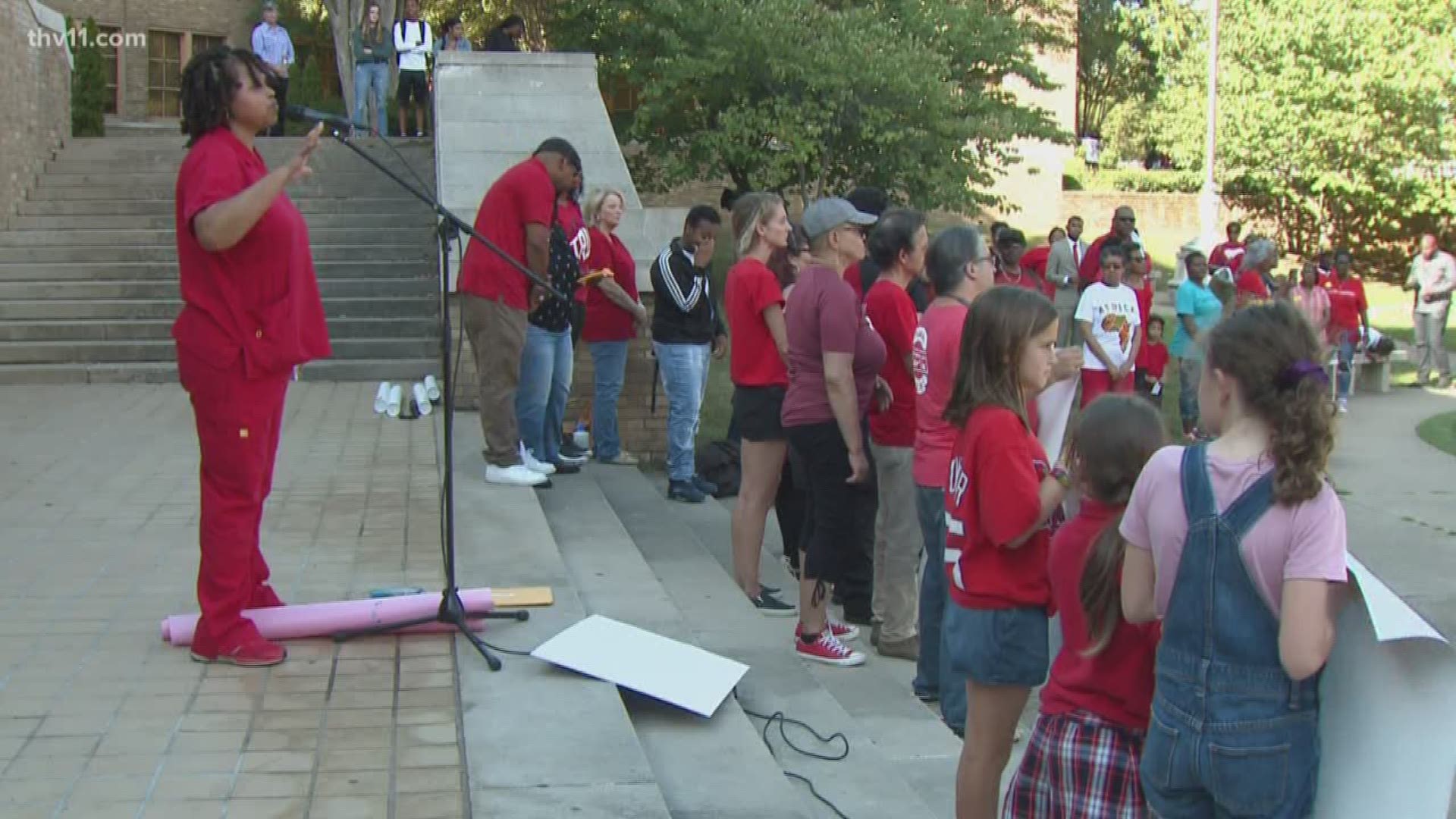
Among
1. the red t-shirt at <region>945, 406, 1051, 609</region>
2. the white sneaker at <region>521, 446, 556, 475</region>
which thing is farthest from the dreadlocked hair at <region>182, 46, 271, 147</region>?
the white sneaker at <region>521, 446, 556, 475</region>

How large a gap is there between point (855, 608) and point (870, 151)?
1118 centimetres

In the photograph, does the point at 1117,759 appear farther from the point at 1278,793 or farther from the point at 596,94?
the point at 596,94

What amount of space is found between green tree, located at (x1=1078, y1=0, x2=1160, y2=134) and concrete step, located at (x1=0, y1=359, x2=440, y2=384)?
3453 centimetres

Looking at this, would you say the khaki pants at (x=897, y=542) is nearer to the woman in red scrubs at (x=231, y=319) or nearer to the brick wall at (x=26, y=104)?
the woman in red scrubs at (x=231, y=319)

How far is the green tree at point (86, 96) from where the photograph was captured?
19734 mm

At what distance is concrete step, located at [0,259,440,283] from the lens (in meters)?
13.9

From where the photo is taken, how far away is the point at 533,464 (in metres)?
8.58

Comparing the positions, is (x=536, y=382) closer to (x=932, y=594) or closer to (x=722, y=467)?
(x=722, y=467)

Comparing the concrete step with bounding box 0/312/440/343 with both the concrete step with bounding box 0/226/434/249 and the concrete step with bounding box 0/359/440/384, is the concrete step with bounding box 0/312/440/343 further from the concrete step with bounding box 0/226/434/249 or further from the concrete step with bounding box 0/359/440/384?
the concrete step with bounding box 0/226/434/249

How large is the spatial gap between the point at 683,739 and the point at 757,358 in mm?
Answer: 2934

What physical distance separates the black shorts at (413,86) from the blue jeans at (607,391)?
10290mm

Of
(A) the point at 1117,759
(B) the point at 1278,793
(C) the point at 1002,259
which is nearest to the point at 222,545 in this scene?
(A) the point at 1117,759

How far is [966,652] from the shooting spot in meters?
4.21

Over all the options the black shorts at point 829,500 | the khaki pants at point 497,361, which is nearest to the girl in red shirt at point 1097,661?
the black shorts at point 829,500
